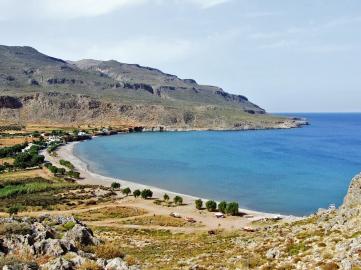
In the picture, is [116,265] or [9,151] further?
[9,151]

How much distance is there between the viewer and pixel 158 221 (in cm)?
6375

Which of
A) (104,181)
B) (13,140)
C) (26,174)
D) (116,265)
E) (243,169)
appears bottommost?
(104,181)

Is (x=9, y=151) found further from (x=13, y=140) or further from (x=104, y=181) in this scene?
(x=104, y=181)

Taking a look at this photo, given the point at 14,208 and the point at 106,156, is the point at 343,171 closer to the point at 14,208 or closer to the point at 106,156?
the point at 106,156

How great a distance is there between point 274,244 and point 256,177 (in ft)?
305

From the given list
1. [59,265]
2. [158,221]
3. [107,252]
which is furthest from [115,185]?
[59,265]

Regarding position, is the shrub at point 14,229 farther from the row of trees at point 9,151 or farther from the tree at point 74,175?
the row of trees at point 9,151

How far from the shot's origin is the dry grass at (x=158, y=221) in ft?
203

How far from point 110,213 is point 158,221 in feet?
31.1

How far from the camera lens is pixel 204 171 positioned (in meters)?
127

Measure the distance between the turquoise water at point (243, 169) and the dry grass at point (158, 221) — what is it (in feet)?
75.6

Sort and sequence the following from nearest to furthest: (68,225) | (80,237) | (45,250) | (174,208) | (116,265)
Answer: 1. (116,265)
2. (45,250)
3. (80,237)
4. (68,225)
5. (174,208)

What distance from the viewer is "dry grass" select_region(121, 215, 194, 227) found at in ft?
203

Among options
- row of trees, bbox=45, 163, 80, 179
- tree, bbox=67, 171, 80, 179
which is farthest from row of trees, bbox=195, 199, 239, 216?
row of trees, bbox=45, 163, 80, 179
